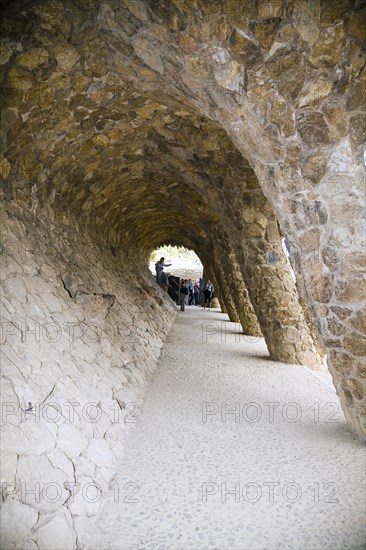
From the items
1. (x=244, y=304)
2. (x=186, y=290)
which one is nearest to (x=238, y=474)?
(x=244, y=304)

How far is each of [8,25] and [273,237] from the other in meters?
4.29

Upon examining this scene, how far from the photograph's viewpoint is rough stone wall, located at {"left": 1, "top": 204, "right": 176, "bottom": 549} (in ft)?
6.70

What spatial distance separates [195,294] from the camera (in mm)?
21031

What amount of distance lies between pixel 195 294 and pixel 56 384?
59.8ft

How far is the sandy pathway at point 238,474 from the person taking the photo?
2.10 metres

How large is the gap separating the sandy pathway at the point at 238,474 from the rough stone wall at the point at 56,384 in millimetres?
206

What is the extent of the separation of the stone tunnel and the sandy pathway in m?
0.27

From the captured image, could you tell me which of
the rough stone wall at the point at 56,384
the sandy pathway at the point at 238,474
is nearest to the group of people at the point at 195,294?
the rough stone wall at the point at 56,384

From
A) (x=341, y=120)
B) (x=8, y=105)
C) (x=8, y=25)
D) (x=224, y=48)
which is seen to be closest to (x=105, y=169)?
(x=8, y=105)

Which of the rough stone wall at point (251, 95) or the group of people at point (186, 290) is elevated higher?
the group of people at point (186, 290)

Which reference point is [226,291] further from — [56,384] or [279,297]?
[56,384]

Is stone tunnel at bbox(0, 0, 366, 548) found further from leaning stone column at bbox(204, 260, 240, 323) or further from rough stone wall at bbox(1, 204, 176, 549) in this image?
leaning stone column at bbox(204, 260, 240, 323)

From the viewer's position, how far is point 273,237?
229 inches

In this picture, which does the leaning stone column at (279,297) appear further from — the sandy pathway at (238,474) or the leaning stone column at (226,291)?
the leaning stone column at (226,291)
